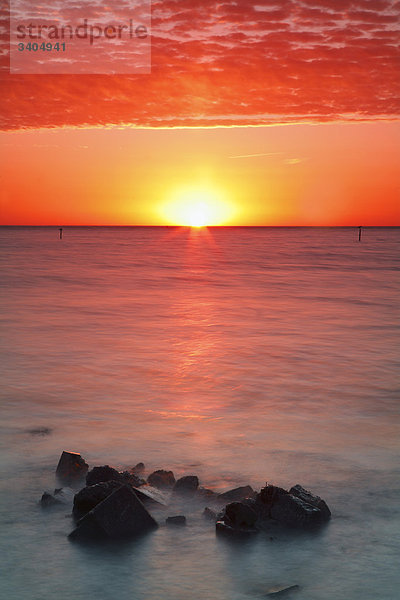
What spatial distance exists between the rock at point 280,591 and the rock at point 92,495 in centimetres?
180

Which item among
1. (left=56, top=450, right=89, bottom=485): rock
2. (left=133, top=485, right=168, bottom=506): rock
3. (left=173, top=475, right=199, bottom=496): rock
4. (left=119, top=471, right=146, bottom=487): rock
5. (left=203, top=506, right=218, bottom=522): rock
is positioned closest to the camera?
(left=203, top=506, right=218, bottom=522): rock

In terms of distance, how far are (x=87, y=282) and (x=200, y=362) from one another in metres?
23.8

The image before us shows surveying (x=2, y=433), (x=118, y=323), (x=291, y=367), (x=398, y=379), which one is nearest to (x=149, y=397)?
(x=2, y=433)

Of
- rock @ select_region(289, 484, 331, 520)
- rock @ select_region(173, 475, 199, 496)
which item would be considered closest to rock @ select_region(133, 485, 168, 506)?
rock @ select_region(173, 475, 199, 496)

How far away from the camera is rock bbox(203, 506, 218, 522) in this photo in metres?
6.57

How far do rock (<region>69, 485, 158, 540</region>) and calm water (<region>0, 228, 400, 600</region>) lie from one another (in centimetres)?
15

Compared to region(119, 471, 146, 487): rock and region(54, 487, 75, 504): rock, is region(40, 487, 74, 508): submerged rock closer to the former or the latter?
region(54, 487, 75, 504): rock

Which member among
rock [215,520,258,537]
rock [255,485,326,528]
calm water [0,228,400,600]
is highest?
rock [255,485,326,528]

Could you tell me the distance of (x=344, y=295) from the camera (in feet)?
104

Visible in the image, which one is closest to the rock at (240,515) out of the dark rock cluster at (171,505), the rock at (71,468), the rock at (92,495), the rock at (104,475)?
the dark rock cluster at (171,505)

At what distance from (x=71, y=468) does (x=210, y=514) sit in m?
1.93

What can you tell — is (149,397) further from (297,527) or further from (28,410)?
(297,527)

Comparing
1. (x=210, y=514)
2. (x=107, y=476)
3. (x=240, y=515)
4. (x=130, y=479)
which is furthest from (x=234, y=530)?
(x=107, y=476)

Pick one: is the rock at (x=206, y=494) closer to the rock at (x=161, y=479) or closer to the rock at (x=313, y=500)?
the rock at (x=161, y=479)
